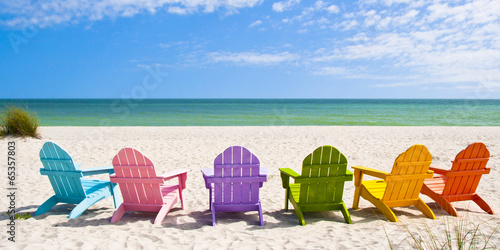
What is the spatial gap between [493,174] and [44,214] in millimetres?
8217

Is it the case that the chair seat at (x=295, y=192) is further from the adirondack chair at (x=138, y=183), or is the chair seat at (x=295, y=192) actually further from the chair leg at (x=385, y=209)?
the adirondack chair at (x=138, y=183)

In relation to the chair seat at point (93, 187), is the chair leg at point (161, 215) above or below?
below

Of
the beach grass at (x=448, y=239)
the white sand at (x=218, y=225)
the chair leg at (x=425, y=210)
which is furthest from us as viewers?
the chair leg at (x=425, y=210)

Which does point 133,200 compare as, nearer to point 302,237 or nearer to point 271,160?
point 302,237

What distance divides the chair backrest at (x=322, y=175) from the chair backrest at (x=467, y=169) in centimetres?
152

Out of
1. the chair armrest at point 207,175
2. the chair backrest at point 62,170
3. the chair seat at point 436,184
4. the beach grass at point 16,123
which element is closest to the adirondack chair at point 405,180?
the chair seat at point 436,184

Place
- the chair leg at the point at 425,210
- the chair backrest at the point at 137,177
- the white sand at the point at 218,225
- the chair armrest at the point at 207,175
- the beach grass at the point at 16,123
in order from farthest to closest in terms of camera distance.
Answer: the beach grass at the point at 16,123 → the chair leg at the point at 425,210 → the chair armrest at the point at 207,175 → the chair backrest at the point at 137,177 → the white sand at the point at 218,225

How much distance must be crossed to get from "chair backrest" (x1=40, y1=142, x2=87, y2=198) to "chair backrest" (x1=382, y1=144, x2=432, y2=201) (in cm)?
385

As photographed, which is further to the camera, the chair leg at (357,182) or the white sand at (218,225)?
the chair leg at (357,182)

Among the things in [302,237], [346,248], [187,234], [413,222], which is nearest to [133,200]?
[187,234]

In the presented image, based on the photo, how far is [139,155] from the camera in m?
3.35

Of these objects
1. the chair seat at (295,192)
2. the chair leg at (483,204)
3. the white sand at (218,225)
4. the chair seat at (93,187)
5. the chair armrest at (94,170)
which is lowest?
the white sand at (218,225)

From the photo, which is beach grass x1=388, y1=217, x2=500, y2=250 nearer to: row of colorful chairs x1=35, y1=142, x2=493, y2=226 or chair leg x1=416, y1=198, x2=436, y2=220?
chair leg x1=416, y1=198, x2=436, y2=220

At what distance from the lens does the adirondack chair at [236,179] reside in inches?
136
